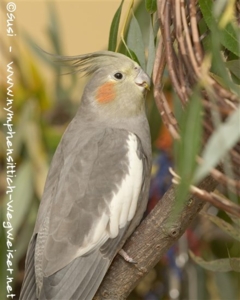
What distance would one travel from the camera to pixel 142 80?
875 mm

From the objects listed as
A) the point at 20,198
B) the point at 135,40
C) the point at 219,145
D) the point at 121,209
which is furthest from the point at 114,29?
the point at 20,198

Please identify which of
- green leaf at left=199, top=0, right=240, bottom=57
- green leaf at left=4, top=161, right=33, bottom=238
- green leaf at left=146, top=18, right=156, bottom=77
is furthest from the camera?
green leaf at left=4, top=161, right=33, bottom=238

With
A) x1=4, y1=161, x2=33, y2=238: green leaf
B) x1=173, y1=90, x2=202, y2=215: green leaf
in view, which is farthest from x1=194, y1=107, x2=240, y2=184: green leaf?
x1=4, y1=161, x2=33, y2=238: green leaf

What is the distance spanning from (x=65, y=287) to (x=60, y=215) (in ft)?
0.32

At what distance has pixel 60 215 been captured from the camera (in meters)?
0.82

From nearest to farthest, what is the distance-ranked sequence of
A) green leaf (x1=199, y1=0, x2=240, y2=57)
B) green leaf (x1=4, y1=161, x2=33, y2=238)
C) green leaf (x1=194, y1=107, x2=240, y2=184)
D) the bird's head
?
A: green leaf (x1=194, y1=107, x2=240, y2=184)
green leaf (x1=199, y1=0, x2=240, y2=57)
the bird's head
green leaf (x1=4, y1=161, x2=33, y2=238)

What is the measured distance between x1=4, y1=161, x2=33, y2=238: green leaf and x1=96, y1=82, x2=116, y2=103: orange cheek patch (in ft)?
1.02

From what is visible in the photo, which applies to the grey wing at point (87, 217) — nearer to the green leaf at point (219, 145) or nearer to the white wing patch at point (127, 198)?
the white wing patch at point (127, 198)

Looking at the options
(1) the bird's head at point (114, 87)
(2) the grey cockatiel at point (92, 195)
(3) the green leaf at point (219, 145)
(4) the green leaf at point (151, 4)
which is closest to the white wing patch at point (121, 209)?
(2) the grey cockatiel at point (92, 195)

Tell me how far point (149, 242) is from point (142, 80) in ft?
0.81

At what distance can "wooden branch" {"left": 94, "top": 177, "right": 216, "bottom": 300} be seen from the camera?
740mm

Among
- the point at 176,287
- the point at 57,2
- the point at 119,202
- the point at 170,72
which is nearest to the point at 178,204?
the point at 170,72

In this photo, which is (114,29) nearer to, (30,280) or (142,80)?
(142,80)

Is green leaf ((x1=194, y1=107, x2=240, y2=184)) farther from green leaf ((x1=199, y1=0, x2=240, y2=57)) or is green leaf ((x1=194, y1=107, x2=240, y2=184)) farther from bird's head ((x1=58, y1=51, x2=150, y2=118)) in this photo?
bird's head ((x1=58, y1=51, x2=150, y2=118))
